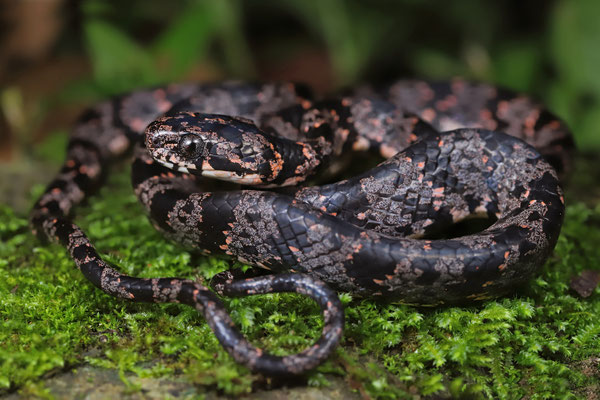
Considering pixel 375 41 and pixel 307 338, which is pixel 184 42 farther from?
pixel 307 338

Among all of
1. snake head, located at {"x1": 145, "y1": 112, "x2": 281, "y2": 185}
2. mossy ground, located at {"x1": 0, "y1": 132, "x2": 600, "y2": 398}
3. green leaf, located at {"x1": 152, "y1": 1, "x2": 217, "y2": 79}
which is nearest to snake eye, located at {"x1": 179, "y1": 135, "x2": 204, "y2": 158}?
snake head, located at {"x1": 145, "y1": 112, "x2": 281, "y2": 185}

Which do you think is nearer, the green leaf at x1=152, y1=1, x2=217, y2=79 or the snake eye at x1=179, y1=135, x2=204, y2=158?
the snake eye at x1=179, y1=135, x2=204, y2=158

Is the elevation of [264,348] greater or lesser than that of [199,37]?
lesser

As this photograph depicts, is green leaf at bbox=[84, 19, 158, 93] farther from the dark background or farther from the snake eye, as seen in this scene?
the snake eye

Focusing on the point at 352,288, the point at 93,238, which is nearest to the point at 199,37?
the point at 93,238

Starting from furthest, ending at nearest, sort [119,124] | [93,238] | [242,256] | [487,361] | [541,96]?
1. [541,96]
2. [119,124]
3. [93,238]
4. [242,256]
5. [487,361]

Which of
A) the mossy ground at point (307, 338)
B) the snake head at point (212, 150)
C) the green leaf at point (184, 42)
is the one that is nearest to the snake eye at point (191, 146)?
the snake head at point (212, 150)

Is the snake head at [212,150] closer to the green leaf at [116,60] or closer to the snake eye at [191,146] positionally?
the snake eye at [191,146]

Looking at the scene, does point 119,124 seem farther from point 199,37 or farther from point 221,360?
point 221,360
